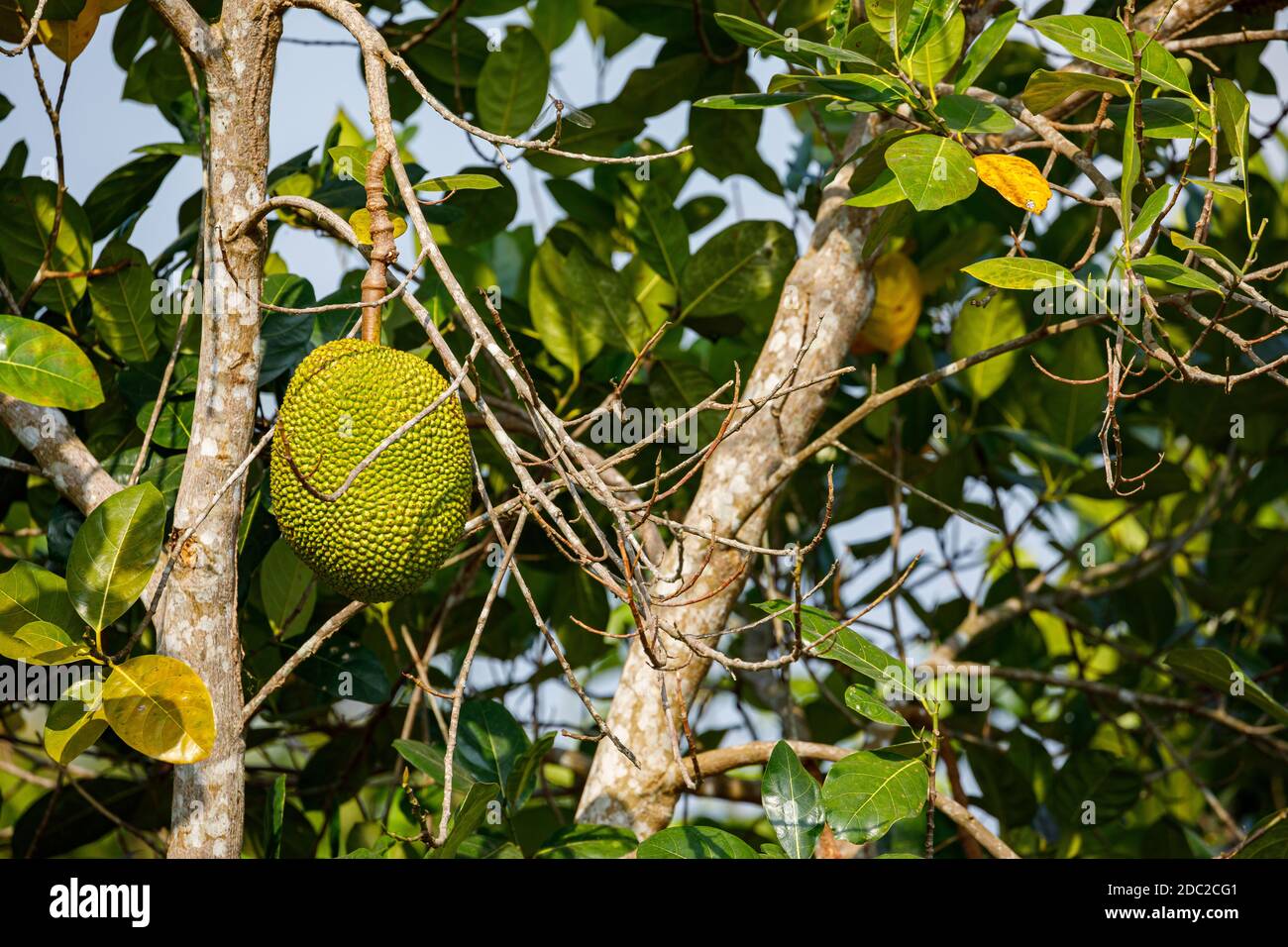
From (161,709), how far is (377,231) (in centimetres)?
43

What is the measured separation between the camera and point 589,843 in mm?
1229

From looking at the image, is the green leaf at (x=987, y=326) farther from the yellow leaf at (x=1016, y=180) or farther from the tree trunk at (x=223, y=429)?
the tree trunk at (x=223, y=429)

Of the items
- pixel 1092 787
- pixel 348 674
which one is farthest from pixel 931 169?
pixel 1092 787

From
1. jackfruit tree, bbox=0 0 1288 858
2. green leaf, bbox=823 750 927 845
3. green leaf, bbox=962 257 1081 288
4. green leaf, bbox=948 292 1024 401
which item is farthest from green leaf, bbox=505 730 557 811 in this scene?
green leaf, bbox=948 292 1024 401

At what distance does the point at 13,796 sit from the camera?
2.23m

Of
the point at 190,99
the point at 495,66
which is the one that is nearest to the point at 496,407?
the point at 495,66

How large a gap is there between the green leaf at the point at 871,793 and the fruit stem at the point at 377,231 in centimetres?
60

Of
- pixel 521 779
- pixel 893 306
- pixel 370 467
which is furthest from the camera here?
pixel 893 306

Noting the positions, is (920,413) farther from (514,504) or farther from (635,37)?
(514,504)

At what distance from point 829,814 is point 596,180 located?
1077 millimetres

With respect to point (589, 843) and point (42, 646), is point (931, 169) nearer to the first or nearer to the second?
point (589, 843)

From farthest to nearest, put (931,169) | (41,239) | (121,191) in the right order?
(121,191) < (41,239) < (931,169)

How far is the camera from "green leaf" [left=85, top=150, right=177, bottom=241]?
1.50 m

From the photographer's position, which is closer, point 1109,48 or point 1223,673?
point 1109,48
